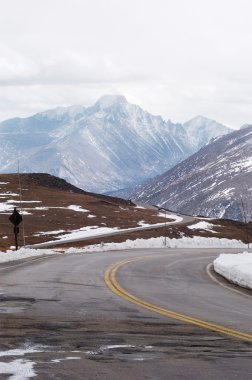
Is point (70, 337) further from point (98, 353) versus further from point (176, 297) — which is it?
point (176, 297)

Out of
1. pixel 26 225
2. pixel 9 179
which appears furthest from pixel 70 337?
pixel 9 179

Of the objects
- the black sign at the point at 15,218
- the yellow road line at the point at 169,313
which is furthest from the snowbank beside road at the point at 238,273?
the black sign at the point at 15,218

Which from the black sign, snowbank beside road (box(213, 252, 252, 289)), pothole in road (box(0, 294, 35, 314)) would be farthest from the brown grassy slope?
pothole in road (box(0, 294, 35, 314))

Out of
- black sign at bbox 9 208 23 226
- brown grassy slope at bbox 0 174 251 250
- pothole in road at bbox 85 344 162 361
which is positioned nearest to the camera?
pothole in road at bbox 85 344 162 361

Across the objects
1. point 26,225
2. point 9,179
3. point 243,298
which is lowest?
point 243,298

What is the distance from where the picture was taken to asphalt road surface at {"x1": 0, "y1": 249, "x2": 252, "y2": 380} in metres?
7.45

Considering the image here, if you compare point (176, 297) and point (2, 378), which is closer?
point (2, 378)

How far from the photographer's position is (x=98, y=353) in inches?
328

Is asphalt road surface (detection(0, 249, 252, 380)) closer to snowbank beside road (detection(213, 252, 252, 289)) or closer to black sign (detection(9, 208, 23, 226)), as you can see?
snowbank beside road (detection(213, 252, 252, 289))

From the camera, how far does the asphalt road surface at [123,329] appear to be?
7.45 metres

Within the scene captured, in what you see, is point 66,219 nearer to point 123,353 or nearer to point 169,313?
point 169,313

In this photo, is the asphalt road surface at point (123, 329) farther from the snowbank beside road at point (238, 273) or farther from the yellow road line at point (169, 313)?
the snowbank beside road at point (238, 273)

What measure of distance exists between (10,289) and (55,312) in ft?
15.6

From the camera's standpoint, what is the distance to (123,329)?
34.6ft
